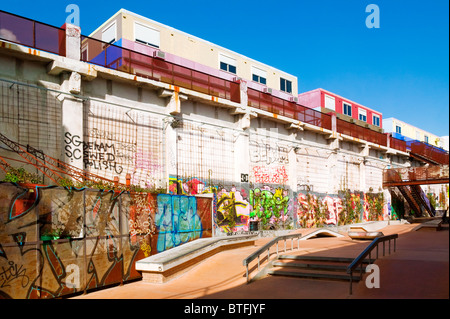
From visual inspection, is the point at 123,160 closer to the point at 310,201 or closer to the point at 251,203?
the point at 251,203

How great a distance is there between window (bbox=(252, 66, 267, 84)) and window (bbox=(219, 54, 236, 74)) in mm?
2602

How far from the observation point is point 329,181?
96.1 ft

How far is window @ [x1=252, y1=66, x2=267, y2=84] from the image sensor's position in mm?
32531

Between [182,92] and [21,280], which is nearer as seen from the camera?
[21,280]

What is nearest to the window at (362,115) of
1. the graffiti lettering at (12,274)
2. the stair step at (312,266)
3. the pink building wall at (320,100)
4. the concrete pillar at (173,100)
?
the pink building wall at (320,100)

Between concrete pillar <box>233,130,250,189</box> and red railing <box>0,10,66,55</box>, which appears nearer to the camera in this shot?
red railing <box>0,10,66,55</box>

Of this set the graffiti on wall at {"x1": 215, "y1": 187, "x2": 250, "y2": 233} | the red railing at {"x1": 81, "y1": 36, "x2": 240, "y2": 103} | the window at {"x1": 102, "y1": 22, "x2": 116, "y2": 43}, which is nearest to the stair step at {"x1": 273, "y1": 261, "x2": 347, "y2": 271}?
the graffiti on wall at {"x1": 215, "y1": 187, "x2": 250, "y2": 233}

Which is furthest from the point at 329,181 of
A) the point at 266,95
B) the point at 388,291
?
the point at 388,291

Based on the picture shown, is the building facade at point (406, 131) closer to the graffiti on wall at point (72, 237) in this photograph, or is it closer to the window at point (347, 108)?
the window at point (347, 108)

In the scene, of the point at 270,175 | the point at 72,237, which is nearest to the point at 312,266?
the point at 72,237

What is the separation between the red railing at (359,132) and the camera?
30.9m

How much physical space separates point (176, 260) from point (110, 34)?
17.7 m

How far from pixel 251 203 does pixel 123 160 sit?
827 centimetres

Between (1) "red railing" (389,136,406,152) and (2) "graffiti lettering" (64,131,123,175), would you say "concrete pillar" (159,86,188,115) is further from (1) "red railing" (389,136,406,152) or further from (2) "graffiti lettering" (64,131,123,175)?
(1) "red railing" (389,136,406,152)
